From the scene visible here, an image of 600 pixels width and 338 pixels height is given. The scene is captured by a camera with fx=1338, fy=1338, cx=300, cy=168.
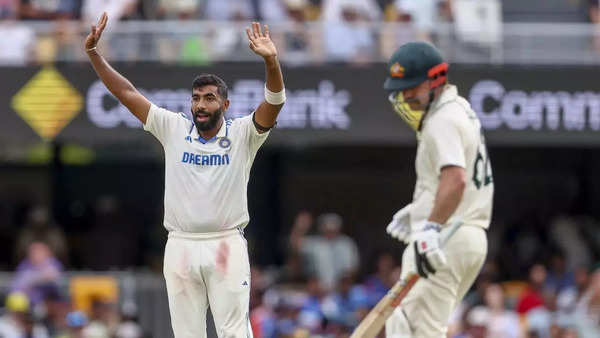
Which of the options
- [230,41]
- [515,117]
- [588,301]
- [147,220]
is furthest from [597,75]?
[147,220]

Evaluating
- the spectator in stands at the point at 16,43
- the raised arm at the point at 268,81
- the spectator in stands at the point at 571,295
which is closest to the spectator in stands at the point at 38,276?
the spectator in stands at the point at 16,43

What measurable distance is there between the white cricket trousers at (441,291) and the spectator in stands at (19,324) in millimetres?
5698

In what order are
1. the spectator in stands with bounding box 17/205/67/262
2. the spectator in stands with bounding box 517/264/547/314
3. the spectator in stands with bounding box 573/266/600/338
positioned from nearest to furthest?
the spectator in stands with bounding box 573/266/600/338, the spectator in stands with bounding box 517/264/547/314, the spectator in stands with bounding box 17/205/67/262

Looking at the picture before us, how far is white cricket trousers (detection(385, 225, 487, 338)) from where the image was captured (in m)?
7.93

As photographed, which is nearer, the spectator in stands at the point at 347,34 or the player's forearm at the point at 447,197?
the player's forearm at the point at 447,197

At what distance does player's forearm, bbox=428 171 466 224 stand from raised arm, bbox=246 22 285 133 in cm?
105

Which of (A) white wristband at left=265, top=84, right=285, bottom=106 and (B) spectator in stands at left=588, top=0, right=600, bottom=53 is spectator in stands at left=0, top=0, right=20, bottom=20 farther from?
(A) white wristband at left=265, top=84, right=285, bottom=106

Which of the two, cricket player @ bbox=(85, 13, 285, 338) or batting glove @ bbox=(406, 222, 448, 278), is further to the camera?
cricket player @ bbox=(85, 13, 285, 338)

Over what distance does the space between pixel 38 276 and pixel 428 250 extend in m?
7.54

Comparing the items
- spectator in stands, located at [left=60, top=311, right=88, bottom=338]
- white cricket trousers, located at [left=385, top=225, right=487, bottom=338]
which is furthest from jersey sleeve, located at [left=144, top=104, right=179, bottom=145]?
spectator in stands, located at [left=60, top=311, right=88, bottom=338]

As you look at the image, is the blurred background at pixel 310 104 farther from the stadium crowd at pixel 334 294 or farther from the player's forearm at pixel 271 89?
the player's forearm at pixel 271 89

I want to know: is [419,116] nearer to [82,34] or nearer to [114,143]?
[82,34]

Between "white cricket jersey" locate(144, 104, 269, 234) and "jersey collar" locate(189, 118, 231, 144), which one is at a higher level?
"jersey collar" locate(189, 118, 231, 144)

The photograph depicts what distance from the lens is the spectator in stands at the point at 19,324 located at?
12727mm
